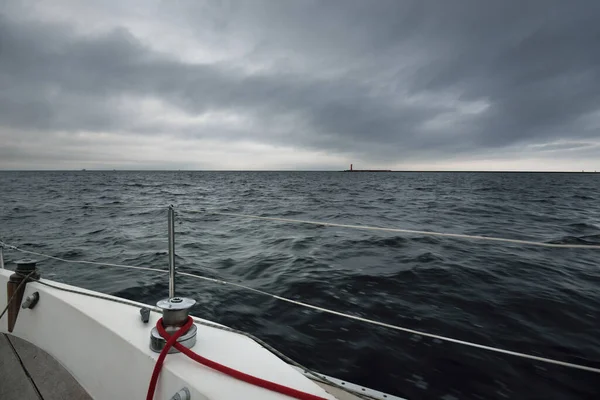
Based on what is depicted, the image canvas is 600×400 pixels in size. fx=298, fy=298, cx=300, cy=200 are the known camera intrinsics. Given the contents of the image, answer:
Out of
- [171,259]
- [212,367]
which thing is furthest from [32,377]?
[212,367]

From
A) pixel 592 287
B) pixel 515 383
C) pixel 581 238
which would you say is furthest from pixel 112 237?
pixel 581 238

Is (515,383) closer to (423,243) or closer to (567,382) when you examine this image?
(567,382)

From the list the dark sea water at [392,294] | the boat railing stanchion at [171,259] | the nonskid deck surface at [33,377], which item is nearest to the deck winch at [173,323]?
the boat railing stanchion at [171,259]

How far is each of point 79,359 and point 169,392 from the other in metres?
0.80

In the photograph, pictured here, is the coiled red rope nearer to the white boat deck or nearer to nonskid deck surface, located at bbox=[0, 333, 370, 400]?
the white boat deck

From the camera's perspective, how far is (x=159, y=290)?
416cm

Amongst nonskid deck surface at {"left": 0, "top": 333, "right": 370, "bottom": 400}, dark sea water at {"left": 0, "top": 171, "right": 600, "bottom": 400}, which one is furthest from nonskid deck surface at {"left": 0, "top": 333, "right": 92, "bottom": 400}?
dark sea water at {"left": 0, "top": 171, "right": 600, "bottom": 400}

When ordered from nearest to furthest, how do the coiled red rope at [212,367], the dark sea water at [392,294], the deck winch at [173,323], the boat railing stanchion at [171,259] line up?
the coiled red rope at [212,367] < the deck winch at [173,323] < the boat railing stanchion at [171,259] < the dark sea water at [392,294]

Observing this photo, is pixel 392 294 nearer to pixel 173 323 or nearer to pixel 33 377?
pixel 173 323

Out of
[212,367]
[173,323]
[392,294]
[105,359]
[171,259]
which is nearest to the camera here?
[212,367]

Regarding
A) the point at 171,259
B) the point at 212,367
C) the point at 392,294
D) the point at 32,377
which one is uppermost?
the point at 171,259

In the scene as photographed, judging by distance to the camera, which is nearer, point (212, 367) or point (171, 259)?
point (212, 367)

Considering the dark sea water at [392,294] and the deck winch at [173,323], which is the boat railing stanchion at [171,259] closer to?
the deck winch at [173,323]

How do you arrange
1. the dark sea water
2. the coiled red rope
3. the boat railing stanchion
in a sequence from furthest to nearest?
the dark sea water, the boat railing stanchion, the coiled red rope
